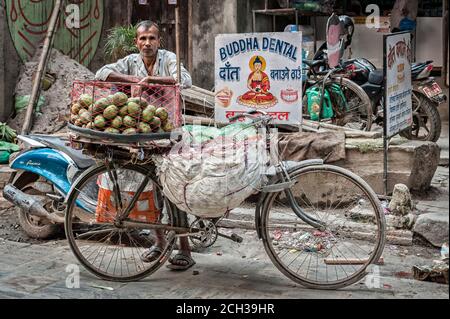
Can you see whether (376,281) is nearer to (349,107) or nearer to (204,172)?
(204,172)

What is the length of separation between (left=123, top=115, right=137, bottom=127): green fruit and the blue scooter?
1.20 metres

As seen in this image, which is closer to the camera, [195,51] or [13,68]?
[13,68]

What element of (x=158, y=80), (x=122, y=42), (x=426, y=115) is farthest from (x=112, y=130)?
(x=122, y=42)

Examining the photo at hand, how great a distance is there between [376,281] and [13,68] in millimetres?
6238

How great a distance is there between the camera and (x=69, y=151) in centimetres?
574

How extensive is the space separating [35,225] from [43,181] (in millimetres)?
402

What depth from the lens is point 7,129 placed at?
8508mm

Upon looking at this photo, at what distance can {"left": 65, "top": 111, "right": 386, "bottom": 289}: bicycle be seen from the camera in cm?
466

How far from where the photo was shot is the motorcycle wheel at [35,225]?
617 centimetres

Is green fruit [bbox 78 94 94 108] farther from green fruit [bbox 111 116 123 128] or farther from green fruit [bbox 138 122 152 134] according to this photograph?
green fruit [bbox 138 122 152 134]

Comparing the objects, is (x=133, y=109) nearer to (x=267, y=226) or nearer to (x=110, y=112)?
(x=110, y=112)

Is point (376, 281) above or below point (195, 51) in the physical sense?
below

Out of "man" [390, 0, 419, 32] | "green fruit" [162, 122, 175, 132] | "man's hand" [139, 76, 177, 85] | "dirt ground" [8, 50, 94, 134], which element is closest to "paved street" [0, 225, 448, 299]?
"green fruit" [162, 122, 175, 132]
